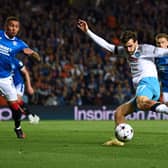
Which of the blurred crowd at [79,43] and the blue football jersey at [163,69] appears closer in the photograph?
the blue football jersey at [163,69]

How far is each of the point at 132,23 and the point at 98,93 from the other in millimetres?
5322

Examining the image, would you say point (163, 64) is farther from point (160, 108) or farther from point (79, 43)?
point (79, 43)

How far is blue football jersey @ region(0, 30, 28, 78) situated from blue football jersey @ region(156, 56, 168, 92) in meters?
2.57

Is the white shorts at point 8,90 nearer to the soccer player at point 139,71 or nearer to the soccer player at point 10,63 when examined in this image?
the soccer player at point 10,63

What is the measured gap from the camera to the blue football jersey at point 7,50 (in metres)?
12.7

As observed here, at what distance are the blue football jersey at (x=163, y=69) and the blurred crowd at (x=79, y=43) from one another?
1125cm

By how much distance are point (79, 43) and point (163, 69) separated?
14013mm

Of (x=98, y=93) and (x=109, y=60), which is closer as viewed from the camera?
(x=98, y=93)

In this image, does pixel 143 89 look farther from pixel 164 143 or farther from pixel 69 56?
pixel 69 56

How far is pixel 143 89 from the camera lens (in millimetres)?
10664

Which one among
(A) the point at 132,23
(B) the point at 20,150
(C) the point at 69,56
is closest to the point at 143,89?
(B) the point at 20,150

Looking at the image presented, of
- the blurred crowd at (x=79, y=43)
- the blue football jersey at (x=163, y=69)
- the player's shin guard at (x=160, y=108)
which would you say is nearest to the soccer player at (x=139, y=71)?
the player's shin guard at (x=160, y=108)

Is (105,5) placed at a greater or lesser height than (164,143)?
greater

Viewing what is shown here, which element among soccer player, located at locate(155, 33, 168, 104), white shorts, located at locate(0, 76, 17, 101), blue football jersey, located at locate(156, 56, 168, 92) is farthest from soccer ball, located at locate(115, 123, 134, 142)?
white shorts, located at locate(0, 76, 17, 101)
